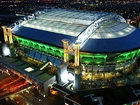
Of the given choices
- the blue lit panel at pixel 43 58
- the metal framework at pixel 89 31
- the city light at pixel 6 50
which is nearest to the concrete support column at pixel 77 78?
the metal framework at pixel 89 31

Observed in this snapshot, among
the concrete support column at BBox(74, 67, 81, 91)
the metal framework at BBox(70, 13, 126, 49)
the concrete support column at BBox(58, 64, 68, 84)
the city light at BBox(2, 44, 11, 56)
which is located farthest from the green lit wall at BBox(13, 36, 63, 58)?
the concrete support column at BBox(74, 67, 81, 91)

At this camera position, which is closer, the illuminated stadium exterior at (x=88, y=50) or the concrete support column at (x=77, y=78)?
the concrete support column at (x=77, y=78)

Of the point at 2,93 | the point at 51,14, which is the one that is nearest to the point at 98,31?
the point at 51,14

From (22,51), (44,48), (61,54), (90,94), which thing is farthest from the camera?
(22,51)

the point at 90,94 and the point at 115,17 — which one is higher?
the point at 115,17

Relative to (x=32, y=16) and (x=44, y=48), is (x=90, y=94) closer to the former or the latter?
(x=44, y=48)

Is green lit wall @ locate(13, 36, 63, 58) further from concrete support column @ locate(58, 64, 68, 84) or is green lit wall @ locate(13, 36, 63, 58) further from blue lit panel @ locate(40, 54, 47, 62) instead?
concrete support column @ locate(58, 64, 68, 84)

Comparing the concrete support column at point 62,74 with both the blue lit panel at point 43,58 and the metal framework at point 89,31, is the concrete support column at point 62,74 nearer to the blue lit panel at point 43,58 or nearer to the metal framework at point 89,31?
the metal framework at point 89,31

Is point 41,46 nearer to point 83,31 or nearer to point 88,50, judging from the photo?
point 83,31

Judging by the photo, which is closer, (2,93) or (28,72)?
(2,93)
